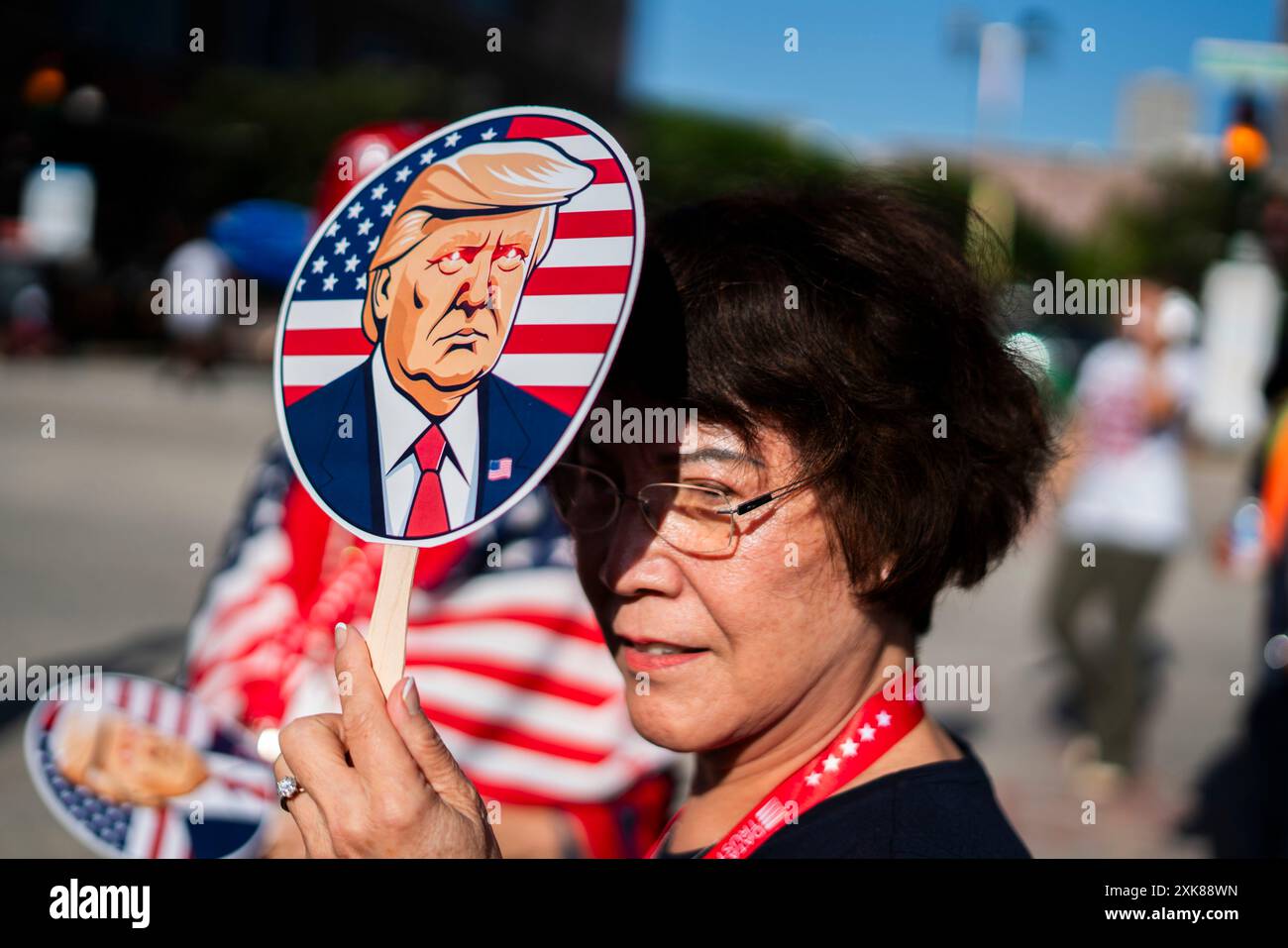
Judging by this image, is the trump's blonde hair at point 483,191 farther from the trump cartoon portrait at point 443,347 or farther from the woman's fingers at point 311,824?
the woman's fingers at point 311,824

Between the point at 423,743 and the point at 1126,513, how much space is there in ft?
14.9

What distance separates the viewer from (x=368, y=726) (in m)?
1.18

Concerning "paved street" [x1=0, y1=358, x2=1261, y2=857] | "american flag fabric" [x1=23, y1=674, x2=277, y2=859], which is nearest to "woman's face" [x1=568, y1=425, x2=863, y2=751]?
"paved street" [x1=0, y1=358, x2=1261, y2=857]

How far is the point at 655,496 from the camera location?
147 centimetres

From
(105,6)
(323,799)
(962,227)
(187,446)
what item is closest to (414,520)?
(323,799)

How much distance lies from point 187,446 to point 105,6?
16050 millimetres

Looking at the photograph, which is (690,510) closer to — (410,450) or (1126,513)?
(410,450)

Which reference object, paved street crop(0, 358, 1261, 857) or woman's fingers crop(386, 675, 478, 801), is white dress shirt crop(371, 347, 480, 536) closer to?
woman's fingers crop(386, 675, 478, 801)

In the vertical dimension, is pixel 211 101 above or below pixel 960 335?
above

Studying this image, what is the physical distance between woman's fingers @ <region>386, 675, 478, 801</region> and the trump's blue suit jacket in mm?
165

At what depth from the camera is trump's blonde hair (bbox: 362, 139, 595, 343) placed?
1.23 metres

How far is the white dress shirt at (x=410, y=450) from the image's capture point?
1.19 metres

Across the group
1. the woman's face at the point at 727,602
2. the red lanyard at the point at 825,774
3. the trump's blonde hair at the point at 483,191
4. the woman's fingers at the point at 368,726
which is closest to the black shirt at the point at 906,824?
the red lanyard at the point at 825,774
